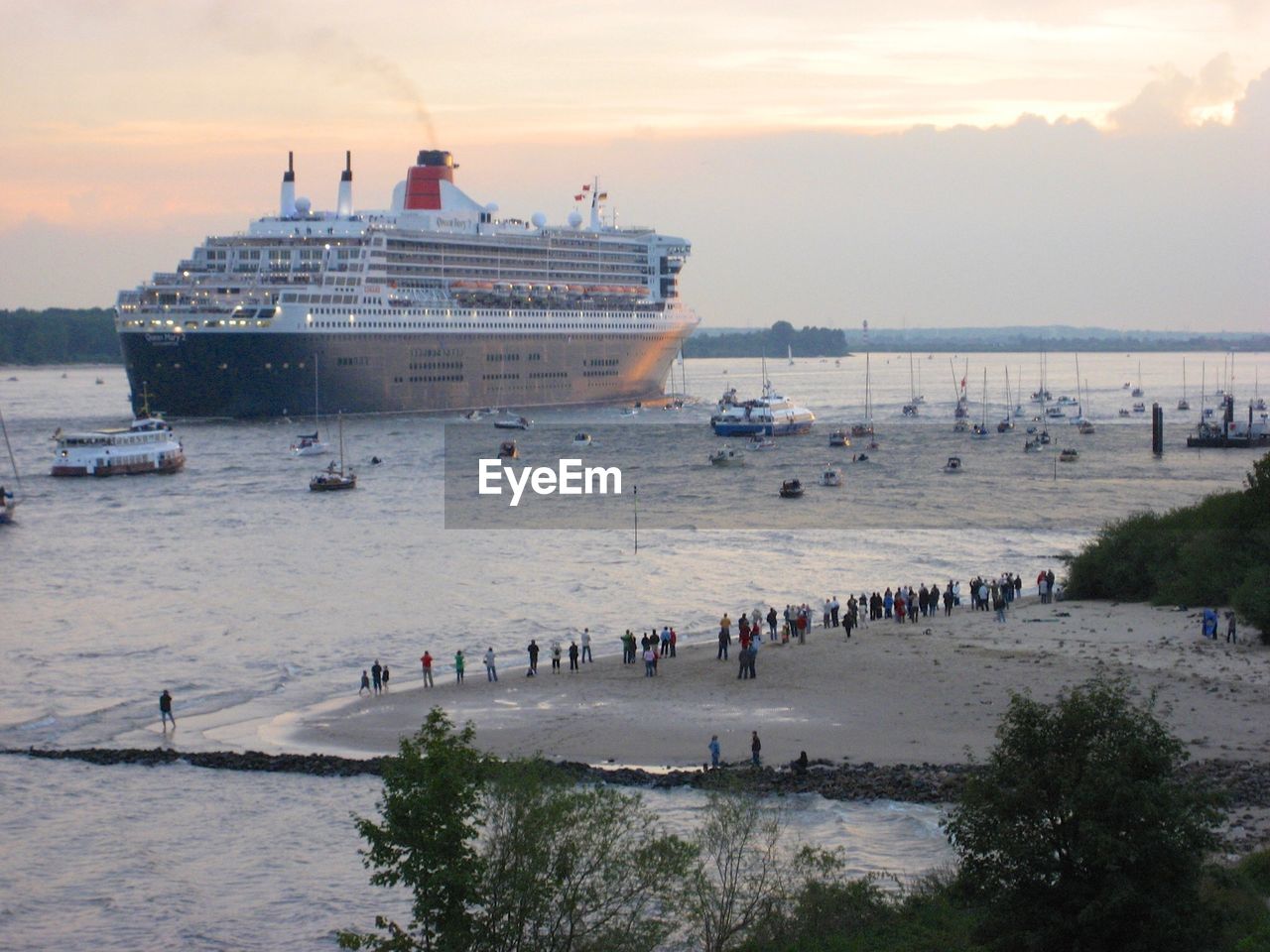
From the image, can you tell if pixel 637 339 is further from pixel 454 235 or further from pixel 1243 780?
pixel 1243 780

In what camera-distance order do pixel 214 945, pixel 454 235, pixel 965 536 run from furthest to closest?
1. pixel 454 235
2. pixel 965 536
3. pixel 214 945

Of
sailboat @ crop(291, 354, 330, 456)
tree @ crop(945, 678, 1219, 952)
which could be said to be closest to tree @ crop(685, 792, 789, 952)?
tree @ crop(945, 678, 1219, 952)

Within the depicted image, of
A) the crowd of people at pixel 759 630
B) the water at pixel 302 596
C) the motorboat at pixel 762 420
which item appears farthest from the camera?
the motorboat at pixel 762 420

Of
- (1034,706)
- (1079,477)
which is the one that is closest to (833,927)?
(1034,706)

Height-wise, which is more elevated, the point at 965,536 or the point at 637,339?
the point at 637,339

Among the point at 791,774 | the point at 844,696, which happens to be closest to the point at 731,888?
the point at 791,774

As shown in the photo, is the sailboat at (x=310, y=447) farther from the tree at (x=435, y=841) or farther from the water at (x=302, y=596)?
the tree at (x=435, y=841)

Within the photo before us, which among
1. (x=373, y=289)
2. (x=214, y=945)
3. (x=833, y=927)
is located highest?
(x=373, y=289)

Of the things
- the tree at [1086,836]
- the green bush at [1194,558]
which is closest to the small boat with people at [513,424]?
the green bush at [1194,558]
